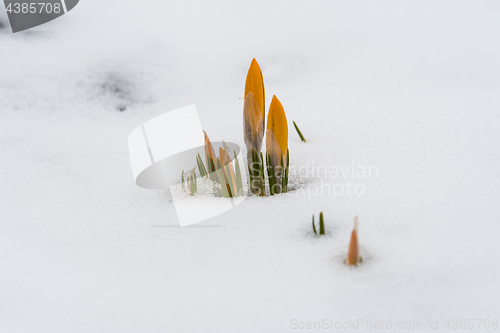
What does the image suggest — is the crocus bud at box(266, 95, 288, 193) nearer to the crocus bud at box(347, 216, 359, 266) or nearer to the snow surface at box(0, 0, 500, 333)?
the snow surface at box(0, 0, 500, 333)

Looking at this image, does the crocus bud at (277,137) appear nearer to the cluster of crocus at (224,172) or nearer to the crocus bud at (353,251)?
the cluster of crocus at (224,172)

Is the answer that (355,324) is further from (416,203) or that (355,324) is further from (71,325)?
(71,325)

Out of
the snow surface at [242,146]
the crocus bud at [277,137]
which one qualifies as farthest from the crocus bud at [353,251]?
the crocus bud at [277,137]

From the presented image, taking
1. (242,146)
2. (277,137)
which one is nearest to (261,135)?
(277,137)

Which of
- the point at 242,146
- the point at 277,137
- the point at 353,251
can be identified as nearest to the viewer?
the point at 353,251

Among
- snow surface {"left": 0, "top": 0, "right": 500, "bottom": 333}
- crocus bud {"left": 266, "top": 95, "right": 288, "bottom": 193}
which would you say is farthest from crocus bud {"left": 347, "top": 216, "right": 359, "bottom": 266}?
crocus bud {"left": 266, "top": 95, "right": 288, "bottom": 193}

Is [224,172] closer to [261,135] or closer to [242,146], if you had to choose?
[261,135]
